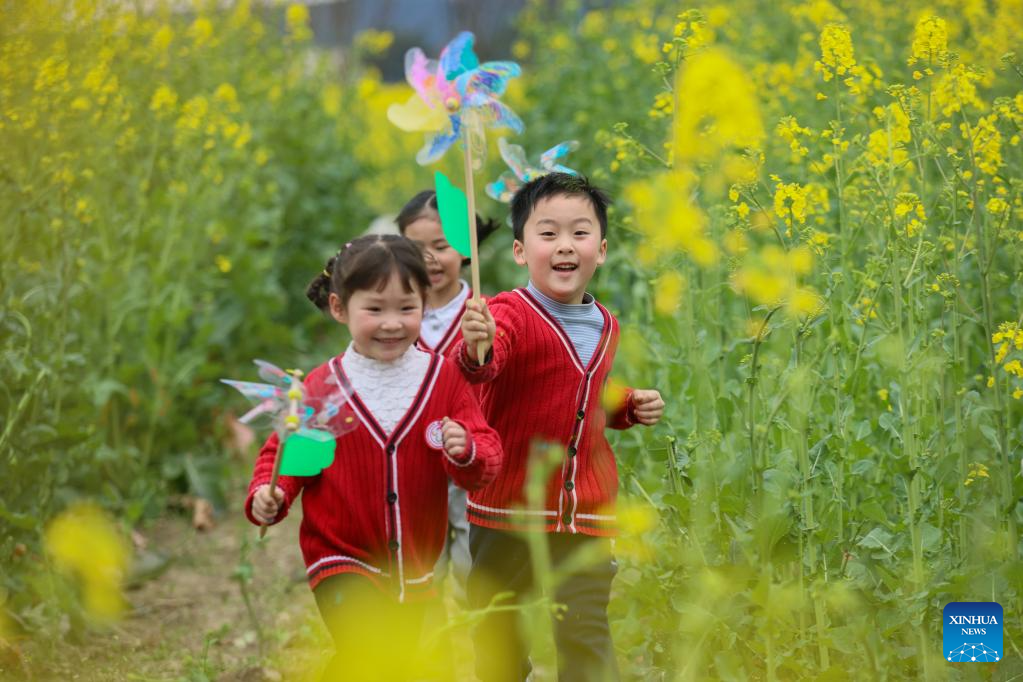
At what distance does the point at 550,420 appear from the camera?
2.80m

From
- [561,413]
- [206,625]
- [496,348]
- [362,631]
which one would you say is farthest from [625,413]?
[206,625]

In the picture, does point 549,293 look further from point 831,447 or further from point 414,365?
point 831,447

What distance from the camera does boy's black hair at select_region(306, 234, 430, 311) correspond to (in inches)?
105

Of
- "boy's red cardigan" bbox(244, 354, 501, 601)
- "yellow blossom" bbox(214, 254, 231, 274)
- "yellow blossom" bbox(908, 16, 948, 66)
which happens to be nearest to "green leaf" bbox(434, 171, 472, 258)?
"boy's red cardigan" bbox(244, 354, 501, 601)

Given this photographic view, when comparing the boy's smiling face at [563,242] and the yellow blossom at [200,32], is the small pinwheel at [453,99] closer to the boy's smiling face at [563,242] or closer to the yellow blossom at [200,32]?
the boy's smiling face at [563,242]

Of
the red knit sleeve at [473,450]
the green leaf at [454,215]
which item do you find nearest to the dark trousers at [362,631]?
the red knit sleeve at [473,450]

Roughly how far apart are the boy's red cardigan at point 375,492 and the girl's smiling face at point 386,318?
106mm

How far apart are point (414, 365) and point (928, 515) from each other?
121 centimetres

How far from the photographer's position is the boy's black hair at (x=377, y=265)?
8.79ft

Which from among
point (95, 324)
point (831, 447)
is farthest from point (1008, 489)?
point (95, 324)

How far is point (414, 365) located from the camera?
2.73 meters

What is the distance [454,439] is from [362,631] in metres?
0.49

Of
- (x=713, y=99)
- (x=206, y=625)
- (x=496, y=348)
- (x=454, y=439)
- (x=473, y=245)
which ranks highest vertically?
(x=713, y=99)

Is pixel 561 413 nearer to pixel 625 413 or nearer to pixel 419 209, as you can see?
pixel 625 413
